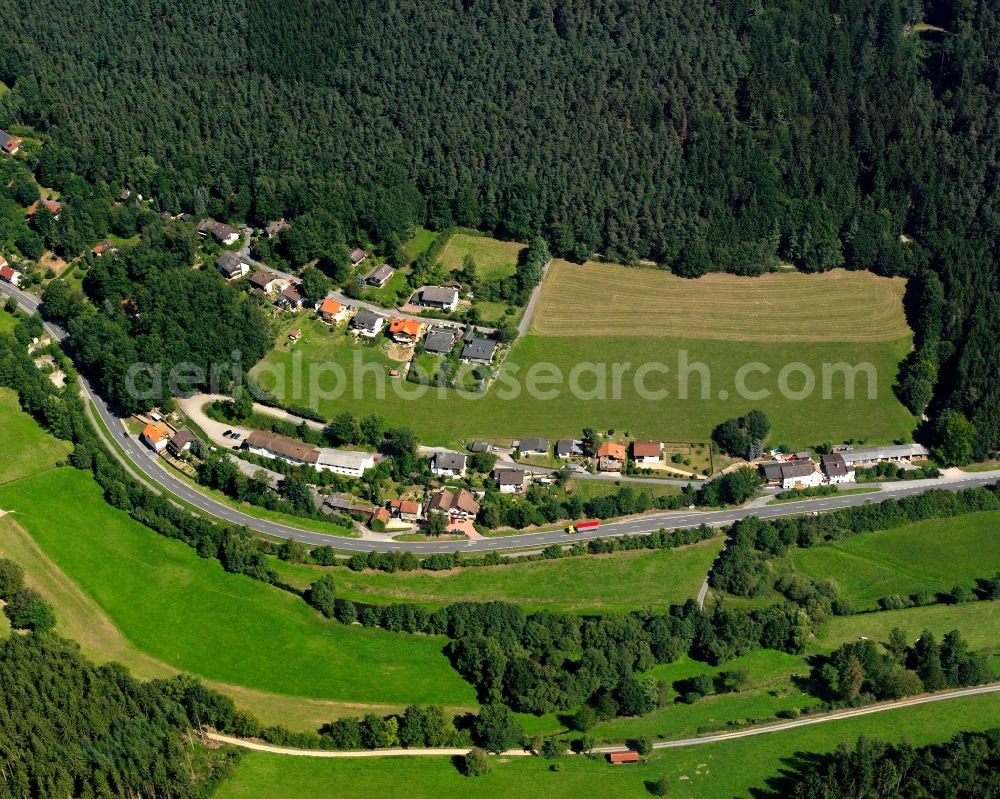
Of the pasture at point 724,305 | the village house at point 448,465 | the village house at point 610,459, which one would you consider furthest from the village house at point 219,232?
the village house at point 610,459

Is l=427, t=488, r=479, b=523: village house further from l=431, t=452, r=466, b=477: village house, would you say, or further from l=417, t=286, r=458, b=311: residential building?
l=417, t=286, r=458, b=311: residential building

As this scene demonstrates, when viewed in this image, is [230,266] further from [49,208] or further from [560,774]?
[560,774]

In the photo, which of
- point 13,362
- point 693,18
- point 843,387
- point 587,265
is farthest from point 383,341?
point 693,18

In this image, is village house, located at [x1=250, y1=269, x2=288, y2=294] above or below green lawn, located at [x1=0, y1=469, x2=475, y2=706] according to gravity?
above

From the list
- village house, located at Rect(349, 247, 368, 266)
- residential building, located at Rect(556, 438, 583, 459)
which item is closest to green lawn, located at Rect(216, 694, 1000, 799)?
residential building, located at Rect(556, 438, 583, 459)

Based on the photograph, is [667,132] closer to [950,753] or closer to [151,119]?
[151,119]
